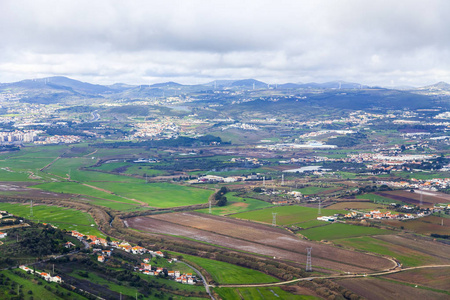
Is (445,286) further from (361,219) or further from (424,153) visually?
(424,153)

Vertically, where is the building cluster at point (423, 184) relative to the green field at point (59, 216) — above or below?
above

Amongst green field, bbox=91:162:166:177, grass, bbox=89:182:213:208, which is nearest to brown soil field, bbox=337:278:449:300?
grass, bbox=89:182:213:208

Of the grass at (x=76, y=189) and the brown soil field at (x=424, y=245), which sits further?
the grass at (x=76, y=189)

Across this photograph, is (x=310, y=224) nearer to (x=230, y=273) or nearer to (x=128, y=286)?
(x=230, y=273)

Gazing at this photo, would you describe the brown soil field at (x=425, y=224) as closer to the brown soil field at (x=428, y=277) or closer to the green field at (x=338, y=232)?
the green field at (x=338, y=232)

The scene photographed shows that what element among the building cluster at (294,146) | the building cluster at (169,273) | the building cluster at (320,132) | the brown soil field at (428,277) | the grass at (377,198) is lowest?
the building cluster at (169,273)

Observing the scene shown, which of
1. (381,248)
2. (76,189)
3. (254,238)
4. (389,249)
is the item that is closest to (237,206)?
(254,238)

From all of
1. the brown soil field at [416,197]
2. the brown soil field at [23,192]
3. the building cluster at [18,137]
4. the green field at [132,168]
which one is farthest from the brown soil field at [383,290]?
the building cluster at [18,137]

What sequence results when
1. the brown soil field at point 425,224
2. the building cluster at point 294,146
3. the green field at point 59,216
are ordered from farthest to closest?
the building cluster at point 294,146 → the green field at point 59,216 → the brown soil field at point 425,224
